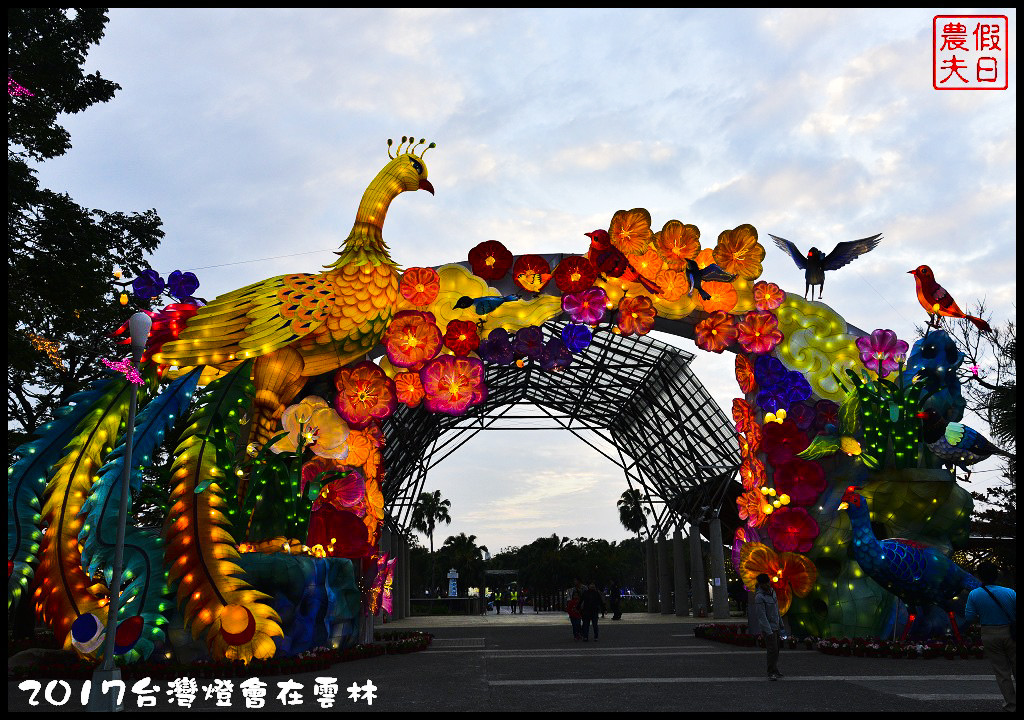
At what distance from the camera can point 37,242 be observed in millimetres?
14875

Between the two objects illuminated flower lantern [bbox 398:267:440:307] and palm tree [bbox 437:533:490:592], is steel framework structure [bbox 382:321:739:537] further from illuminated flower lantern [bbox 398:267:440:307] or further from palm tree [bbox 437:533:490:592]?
palm tree [bbox 437:533:490:592]

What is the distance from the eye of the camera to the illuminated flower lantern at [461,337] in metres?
16.0

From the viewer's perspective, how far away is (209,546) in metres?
12.0

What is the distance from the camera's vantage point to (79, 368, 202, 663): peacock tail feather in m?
11.7

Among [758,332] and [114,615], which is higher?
[758,332]

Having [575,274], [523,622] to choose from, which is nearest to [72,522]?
[575,274]

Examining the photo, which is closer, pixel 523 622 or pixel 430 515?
pixel 523 622

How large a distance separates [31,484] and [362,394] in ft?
19.3

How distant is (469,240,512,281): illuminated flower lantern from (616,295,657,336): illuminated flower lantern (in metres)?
2.48

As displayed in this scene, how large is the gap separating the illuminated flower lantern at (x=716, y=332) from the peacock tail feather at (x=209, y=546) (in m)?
9.03

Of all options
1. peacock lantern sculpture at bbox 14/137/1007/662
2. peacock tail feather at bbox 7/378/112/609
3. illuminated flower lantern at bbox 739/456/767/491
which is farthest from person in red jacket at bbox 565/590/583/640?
peacock tail feather at bbox 7/378/112/609

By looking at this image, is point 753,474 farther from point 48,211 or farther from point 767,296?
point 48,211

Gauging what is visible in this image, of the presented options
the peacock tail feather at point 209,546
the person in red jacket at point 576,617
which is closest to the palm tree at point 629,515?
the person in red jacket at point 576,617

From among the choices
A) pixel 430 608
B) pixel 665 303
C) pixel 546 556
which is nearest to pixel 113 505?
pixel 665 303
